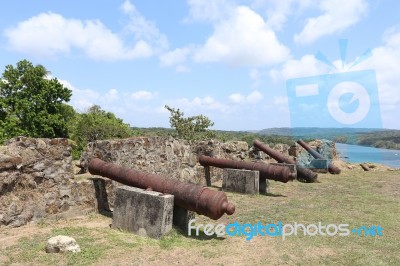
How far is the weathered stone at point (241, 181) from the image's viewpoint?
11.4 m

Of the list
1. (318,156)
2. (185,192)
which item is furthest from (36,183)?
(318,156)

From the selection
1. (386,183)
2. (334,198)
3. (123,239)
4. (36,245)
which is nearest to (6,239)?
(36,245)

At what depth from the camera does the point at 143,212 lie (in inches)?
249

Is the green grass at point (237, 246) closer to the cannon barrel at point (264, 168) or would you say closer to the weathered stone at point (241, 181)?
the weathered stone at point (241, 181)

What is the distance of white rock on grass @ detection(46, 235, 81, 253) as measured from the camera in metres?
5.04

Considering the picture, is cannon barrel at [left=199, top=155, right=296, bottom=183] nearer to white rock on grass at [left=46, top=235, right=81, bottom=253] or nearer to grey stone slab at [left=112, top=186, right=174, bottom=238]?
grey stone slab at [left=112, top=186, right=174, bottom=238]

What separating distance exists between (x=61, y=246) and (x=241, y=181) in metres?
7.40

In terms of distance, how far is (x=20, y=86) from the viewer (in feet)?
104

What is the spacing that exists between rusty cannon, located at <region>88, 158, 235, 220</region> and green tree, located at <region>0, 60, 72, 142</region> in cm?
2536

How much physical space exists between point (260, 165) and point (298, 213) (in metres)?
3.48

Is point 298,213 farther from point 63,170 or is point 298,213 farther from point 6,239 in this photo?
point 6,239

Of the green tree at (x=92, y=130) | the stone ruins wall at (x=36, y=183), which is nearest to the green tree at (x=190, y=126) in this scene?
the green tree at (x=92, y=130)

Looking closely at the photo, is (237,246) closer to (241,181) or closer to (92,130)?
(241,181)

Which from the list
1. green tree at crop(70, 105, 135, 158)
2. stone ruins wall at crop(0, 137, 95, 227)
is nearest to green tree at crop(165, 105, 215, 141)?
green tree at crop(70, 105, 135, 158)
